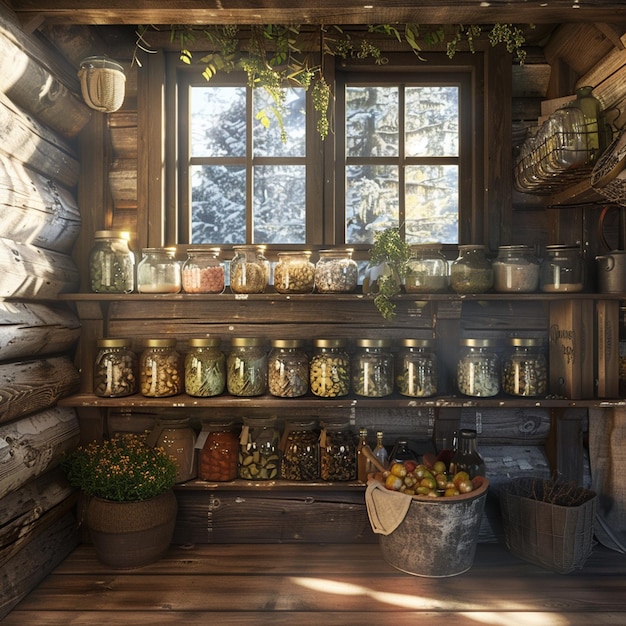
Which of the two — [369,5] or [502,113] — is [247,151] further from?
[502,113]

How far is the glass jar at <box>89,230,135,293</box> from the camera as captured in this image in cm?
216

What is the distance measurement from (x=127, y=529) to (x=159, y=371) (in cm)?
57

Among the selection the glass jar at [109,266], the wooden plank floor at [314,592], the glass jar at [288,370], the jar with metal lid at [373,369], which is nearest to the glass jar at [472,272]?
the jar with metal lid at [373,369]

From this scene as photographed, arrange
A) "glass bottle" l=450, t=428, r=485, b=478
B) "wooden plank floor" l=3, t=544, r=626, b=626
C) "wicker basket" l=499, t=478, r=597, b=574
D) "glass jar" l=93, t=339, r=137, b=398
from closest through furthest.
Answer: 1. "wooden plank floor" l=3, t=544, r=626, b=626
2. "wicker basket" l=499, t=478, r=597, b=574
3. "glass bottle" l=450, t=428, r=485, b=478
4. "glass jar" l=93, t=339, r=137, b=398

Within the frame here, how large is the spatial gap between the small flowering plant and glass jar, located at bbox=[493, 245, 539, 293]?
1406mm

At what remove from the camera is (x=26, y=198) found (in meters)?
1.85

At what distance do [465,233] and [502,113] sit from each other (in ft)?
1.63

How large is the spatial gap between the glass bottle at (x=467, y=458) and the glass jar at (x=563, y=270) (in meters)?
0.62

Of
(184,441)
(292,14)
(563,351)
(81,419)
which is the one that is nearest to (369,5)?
(292,14)

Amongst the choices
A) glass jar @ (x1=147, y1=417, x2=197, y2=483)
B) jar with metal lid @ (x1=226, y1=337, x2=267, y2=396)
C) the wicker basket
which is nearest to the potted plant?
glass jar @ (x1=147, y1=417, x2=197, y2=483)

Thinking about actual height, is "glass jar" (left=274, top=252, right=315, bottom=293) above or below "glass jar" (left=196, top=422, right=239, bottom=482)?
above

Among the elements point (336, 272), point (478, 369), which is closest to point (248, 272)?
point (336, 272)

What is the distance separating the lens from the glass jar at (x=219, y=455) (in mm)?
2154

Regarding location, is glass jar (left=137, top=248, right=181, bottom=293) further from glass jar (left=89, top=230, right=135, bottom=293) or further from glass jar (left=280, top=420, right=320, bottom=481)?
glass jar (left=280, top=420, right=320, bottom=481)
